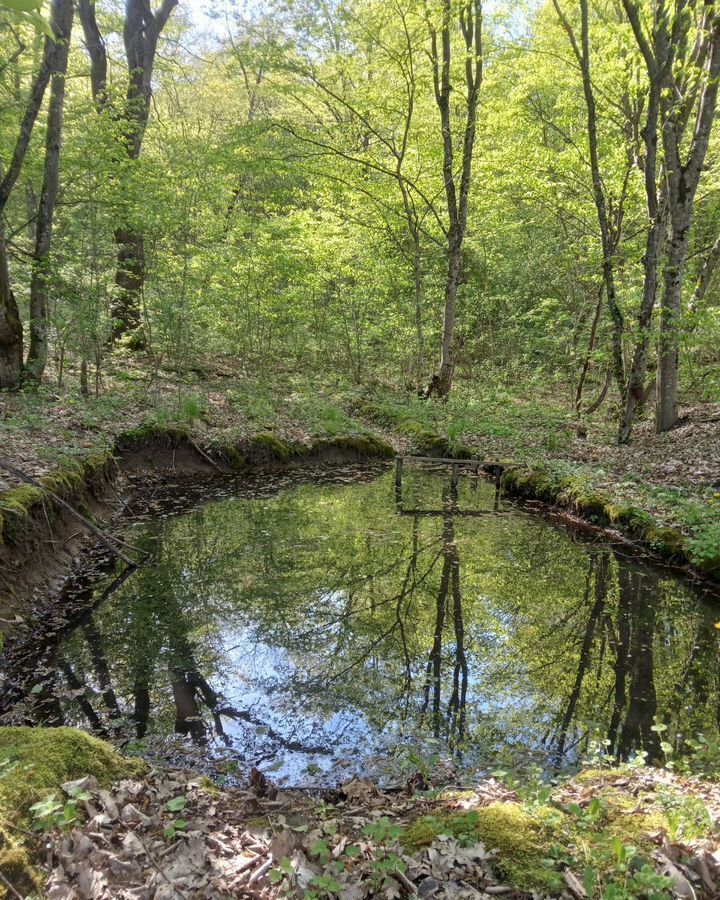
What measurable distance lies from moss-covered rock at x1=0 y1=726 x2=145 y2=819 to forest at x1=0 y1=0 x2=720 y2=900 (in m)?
0.02

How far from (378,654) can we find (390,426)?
32.7 ft

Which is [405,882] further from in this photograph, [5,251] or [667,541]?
[5,251]

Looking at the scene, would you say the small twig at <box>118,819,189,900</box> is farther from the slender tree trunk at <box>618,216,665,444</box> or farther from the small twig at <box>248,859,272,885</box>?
the slender tree trunk at <box>618,216,665,444</box>

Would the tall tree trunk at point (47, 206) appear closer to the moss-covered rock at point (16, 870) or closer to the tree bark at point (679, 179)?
the moss-covered rock at point (16, 870)

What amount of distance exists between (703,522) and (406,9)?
12.6 meters

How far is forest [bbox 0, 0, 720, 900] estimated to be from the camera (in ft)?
8.46

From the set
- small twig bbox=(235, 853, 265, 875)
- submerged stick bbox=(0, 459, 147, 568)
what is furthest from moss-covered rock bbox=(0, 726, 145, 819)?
submerged stick bbox=(0, 459, 147, 568)

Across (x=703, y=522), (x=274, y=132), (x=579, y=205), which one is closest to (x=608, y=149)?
(x=579, y=205)

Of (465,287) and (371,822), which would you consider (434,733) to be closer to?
(371,822)

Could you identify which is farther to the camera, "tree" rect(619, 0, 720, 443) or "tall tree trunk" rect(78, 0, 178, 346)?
"tall tree trunk" rect(78, 0, 178, 346)

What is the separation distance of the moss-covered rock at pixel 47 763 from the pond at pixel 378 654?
939 millimetres

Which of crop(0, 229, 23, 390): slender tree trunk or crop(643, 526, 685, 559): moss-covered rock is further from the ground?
crop(0, 229, 23, 390): slender tree trunk

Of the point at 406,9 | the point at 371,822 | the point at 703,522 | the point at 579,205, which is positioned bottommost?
the point at 371,822

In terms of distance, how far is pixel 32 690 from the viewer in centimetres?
440
